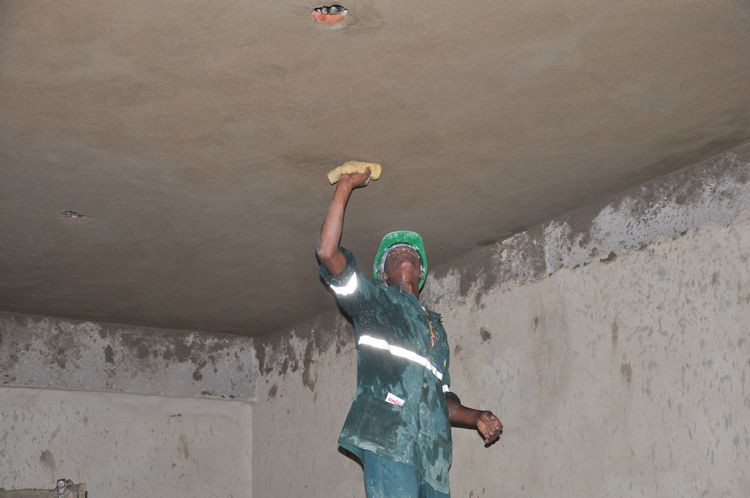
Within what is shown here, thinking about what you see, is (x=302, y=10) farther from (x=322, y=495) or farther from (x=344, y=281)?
(x=322, y=495)

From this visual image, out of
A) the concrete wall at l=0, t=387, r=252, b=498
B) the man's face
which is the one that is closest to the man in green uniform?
the man's face

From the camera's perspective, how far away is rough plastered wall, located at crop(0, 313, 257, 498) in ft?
16.2

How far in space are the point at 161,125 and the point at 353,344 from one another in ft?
6.84

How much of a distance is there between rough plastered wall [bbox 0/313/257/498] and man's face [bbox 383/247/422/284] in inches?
94.9

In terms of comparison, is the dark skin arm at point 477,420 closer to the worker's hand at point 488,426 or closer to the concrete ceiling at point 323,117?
the worker's hand at point 488,426

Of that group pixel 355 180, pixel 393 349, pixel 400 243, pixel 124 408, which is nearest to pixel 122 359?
pixel 124 408

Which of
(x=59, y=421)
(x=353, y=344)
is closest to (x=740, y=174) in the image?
(x=353, y=344)

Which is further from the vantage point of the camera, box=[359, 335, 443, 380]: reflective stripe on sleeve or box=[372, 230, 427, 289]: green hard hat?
box=[372, 230, 427, 289]: green hard hat

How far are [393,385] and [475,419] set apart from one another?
38cm

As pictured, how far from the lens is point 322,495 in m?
4.85

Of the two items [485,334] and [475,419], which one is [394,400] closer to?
[475,419]

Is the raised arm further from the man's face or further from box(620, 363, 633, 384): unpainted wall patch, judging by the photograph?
box(620, 363, 633, 384): unpainted wall patch

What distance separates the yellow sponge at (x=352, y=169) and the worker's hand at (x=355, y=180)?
Answer: 0.6 inches

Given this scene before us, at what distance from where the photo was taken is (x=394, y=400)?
292 cm
